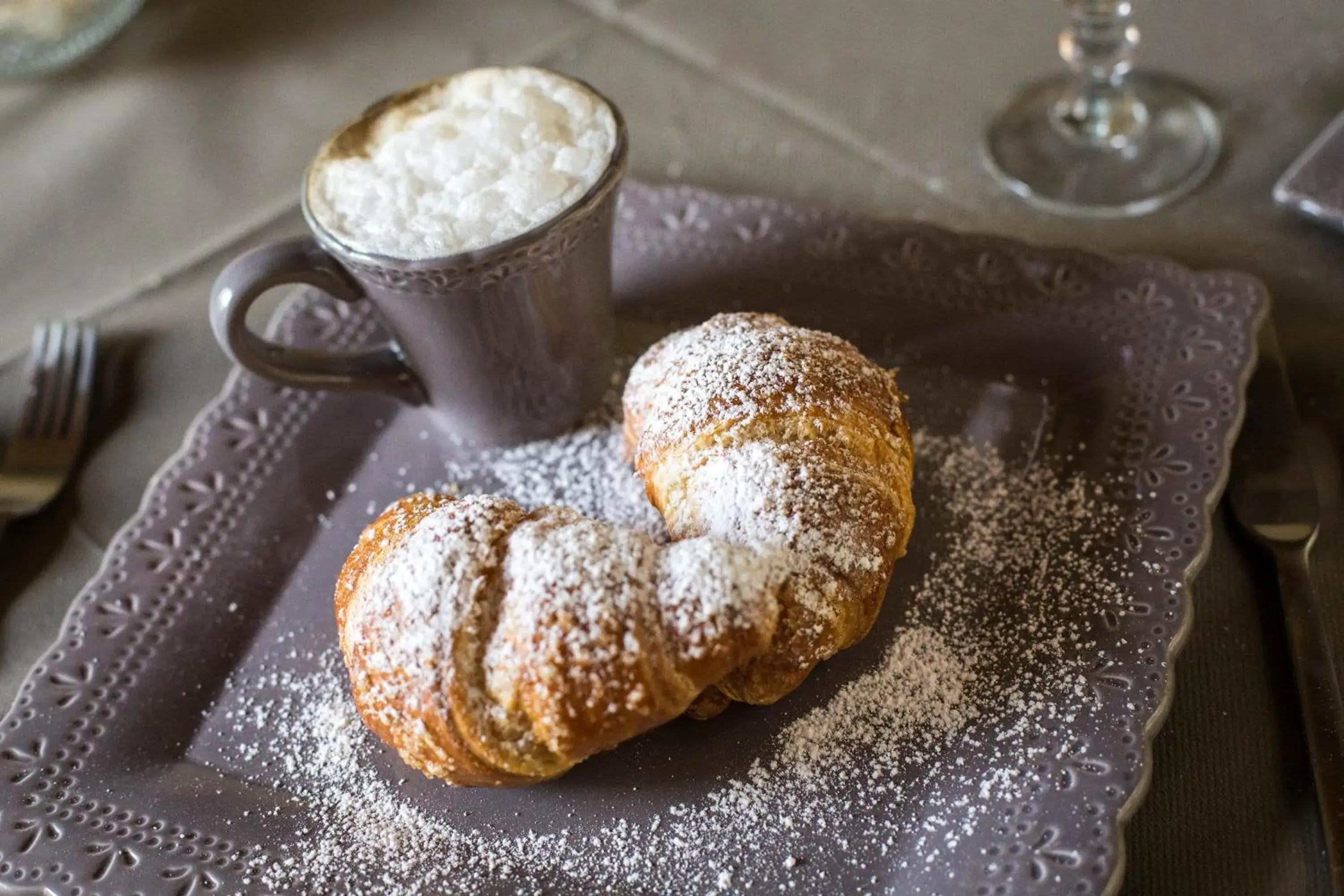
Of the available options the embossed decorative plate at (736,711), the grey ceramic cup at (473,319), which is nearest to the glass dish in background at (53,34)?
the embossed decorative plate at (736,711)

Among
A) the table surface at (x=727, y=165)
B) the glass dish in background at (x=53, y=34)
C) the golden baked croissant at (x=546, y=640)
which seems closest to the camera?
the golden baked croissant at (x=546, y=640)

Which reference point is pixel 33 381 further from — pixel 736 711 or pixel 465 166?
pixel 736 711

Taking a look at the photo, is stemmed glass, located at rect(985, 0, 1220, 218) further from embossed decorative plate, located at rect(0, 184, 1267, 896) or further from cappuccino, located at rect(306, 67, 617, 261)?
cappuccino, located at rect(306, 67, 617, 261)

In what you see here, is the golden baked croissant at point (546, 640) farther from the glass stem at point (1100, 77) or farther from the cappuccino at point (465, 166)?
the glass stem at point (1100, 77)

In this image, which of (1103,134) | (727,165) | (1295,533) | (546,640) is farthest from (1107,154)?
(546,640)

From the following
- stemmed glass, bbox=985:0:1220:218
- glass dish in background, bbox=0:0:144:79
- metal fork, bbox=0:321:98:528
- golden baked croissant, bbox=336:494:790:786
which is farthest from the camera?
glass dish in background, bbox=0:0:144:79

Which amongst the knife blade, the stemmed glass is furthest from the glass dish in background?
the knife blade

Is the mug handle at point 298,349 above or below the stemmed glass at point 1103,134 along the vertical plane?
above
